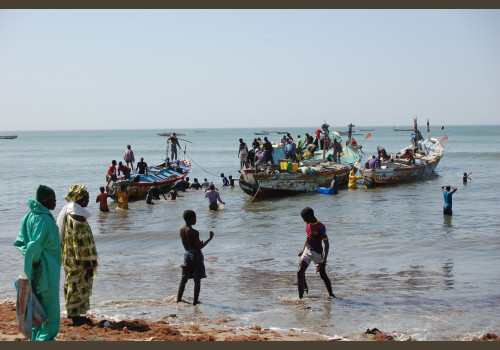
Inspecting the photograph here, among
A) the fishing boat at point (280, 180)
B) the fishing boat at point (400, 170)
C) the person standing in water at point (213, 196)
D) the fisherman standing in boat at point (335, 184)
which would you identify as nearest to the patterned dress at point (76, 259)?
the person standing in water at point (213, 196)

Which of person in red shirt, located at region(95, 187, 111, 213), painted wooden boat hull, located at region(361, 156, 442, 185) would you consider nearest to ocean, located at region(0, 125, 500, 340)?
person in red shirt, located at region(95, 187, 111, 213)

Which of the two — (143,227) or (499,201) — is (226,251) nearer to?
(143,227)

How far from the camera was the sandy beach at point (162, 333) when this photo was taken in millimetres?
5719

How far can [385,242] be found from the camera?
44.0 ft

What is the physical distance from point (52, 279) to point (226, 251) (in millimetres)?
7468

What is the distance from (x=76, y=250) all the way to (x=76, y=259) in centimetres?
11

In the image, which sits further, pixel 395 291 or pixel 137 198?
pixel 137 198

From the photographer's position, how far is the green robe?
16.6 feet

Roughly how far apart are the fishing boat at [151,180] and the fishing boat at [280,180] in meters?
4.11

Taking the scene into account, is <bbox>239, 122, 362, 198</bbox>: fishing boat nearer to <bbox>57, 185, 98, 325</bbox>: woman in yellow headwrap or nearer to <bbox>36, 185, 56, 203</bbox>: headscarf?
<bbox>57, 185, 98, 325</bbox>: woman in yellow headwrap

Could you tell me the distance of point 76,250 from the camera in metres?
6.09

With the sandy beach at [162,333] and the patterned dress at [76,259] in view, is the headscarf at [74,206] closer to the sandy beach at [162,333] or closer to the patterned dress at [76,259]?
the patterned dress at [76,259]

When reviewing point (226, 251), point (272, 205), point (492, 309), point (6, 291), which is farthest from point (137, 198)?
point (492, 309)

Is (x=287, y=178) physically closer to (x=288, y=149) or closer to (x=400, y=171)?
(x=288, y=149)
